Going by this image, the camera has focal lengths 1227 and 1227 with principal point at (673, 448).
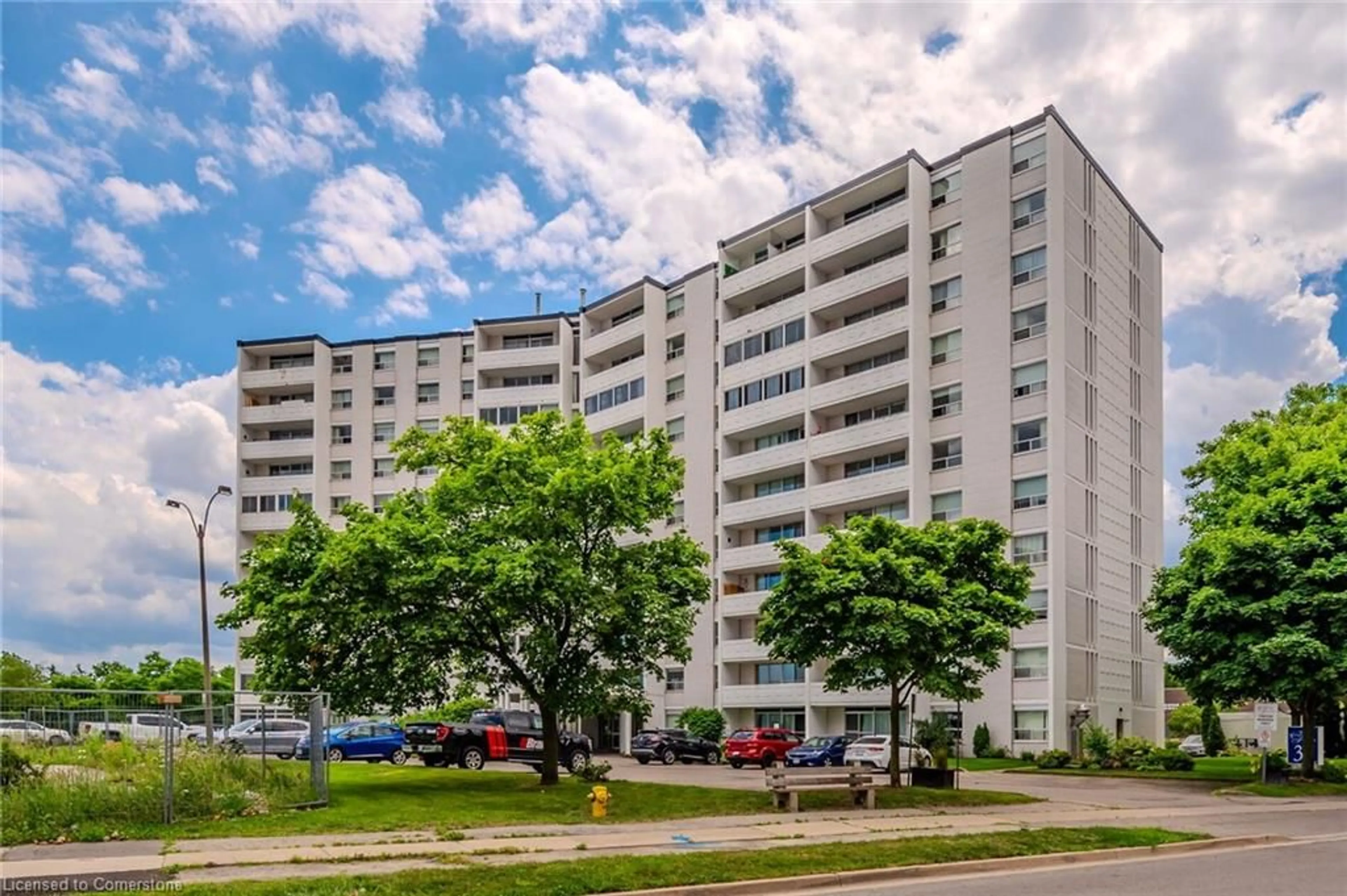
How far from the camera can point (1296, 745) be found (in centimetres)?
4041

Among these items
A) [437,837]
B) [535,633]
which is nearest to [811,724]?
[535,633]

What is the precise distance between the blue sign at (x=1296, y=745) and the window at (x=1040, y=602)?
11988 mm

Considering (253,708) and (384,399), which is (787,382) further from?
(253,708)

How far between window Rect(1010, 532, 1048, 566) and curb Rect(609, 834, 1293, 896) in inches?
1303

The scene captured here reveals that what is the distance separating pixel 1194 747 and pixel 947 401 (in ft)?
94.0

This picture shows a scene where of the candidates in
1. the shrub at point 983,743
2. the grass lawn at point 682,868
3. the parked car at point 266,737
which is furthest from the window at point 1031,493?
the grass lawn at point 682,868

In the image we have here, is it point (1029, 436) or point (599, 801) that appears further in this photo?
point (1029, 436)

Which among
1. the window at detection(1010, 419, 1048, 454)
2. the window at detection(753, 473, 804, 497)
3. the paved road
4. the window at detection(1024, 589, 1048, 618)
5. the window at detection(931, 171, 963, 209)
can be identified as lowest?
the paved road

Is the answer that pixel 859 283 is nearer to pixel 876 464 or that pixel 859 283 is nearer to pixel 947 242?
pixel 947 242

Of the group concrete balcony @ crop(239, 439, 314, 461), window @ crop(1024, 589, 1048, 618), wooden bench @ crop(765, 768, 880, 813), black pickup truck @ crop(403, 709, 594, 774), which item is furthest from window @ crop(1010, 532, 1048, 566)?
concrete balcony @ crop(239, 439, 314, 461)

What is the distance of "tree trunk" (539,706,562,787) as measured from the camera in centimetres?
2964

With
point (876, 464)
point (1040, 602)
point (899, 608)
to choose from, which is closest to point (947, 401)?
point (876, 464)

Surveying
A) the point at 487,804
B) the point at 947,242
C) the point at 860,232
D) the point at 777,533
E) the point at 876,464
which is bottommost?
the point at 487,804

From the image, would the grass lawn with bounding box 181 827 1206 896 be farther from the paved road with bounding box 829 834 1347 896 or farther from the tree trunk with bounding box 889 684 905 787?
the tree trunk with bounding box 889 684 905 787
